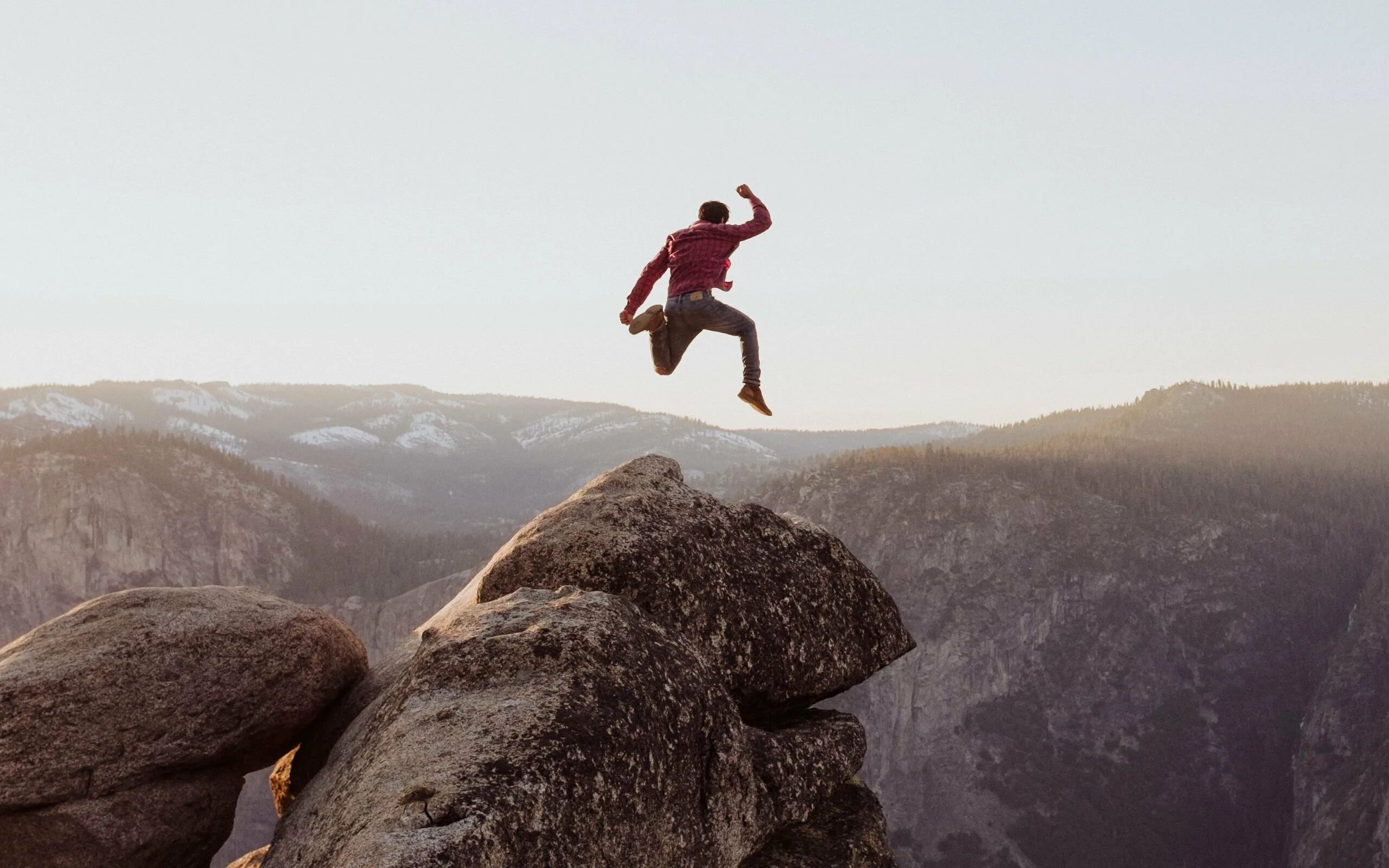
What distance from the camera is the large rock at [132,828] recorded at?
15219 millimetres

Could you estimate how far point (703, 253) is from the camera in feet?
68.2

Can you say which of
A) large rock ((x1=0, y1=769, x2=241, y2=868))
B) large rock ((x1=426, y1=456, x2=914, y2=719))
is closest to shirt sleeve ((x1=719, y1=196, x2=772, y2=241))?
large rock ((x1=426, y1=456, x2=914, y2=719))

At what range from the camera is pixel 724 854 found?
596 inches

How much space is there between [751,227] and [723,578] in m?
6.84

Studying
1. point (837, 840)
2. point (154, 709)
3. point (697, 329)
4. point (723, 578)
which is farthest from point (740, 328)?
point (154, 709)

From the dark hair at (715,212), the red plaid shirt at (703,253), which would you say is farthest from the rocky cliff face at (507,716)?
the dark hair at (715,212)

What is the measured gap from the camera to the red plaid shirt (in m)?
20.6

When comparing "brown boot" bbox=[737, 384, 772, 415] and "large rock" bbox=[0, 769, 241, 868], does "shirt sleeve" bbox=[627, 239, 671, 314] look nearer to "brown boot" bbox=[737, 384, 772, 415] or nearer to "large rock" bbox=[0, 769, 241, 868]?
"brown boot" bbox=[737, 384, 772, 415]

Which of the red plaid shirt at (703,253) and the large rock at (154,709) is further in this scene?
the red plaid shirt at (703,253)

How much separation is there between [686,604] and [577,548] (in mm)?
2050

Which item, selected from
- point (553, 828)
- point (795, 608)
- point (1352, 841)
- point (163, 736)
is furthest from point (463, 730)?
point (1352, 841)

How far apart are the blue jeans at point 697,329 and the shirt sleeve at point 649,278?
556 mm

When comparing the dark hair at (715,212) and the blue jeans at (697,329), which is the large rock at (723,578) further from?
the dark hair at (715,212)

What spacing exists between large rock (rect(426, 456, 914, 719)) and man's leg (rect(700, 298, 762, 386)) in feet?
9.17
